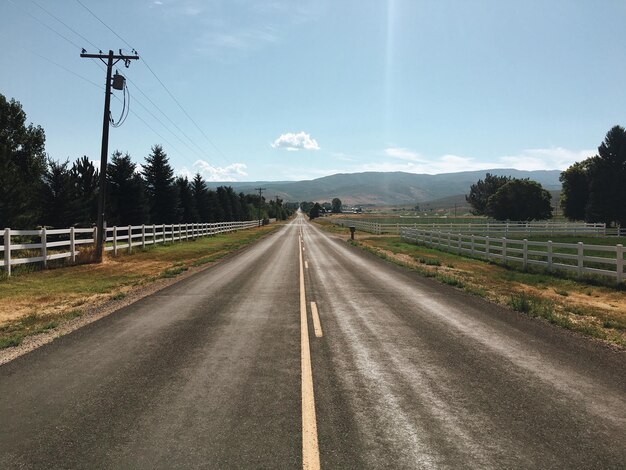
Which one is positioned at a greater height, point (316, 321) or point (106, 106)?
point (106, 106)

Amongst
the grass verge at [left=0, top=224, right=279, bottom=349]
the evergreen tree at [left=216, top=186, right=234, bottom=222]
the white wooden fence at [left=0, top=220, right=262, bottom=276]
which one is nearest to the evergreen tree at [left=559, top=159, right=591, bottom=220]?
the white wooden fence at [left=0, top=220, right=262, bottom=276]

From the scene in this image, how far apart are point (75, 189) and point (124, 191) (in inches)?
412

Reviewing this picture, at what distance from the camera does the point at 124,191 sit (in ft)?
132

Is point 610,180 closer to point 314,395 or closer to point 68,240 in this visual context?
point 68,240

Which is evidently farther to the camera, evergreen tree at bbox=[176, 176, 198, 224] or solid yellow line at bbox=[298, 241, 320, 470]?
evergreen tree at bbox=[176, 176, 198, 224]

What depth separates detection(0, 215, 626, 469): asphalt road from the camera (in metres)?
3.59

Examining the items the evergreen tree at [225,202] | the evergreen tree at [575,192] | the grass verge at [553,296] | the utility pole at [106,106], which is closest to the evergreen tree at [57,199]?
the utility pole at [106,106]

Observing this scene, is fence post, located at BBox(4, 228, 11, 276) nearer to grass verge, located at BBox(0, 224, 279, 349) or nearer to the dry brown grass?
grass verge, located at BBox(0, 224, 279, 349)

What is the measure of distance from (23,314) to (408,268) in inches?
577

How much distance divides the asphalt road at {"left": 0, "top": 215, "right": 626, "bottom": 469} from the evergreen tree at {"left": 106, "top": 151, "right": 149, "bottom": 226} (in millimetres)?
34326

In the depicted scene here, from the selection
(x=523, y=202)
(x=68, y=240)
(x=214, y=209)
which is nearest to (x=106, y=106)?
(x=68, y=240)

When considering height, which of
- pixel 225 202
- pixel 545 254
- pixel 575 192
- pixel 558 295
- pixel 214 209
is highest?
pixel 575 192

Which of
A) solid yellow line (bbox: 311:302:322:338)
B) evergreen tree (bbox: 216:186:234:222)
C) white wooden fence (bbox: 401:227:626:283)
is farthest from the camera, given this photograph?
evergreen tree (bbox: 216:186:234:222)

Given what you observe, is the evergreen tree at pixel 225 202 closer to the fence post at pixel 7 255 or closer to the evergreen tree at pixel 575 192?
the evergreen tree at pixel 575 192
